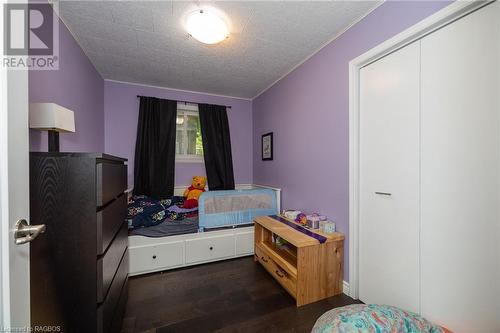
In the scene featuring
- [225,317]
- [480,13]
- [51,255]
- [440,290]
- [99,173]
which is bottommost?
[225,317]

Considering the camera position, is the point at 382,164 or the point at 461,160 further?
the point at 382,164

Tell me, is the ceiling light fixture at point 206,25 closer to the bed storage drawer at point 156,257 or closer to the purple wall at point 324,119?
the purple wall at point 324,119

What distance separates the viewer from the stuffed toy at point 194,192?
2.71 meters

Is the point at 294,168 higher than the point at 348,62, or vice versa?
the point at 348,62

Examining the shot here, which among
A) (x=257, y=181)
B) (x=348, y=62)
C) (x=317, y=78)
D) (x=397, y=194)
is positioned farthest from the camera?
(x=257, y=181)

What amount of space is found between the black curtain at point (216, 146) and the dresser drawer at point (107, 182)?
213 centimetres

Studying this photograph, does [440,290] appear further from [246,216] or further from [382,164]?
[246,216]

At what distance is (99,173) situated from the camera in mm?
993

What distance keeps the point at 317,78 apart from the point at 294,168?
1064 mm

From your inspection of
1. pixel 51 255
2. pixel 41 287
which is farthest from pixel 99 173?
pixel 41 287

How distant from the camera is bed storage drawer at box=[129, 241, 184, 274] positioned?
2.05 meters

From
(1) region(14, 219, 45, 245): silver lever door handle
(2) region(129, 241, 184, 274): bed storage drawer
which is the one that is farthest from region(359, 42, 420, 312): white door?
(1) region(14, 219, 45, 245): silver lever door handle
